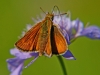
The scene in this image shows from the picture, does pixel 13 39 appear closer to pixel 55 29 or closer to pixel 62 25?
pixel 62 25

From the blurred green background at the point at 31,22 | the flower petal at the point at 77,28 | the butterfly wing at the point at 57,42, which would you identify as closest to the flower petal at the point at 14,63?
the butterfly wing at the point at 57,42

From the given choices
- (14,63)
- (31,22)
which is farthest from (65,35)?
(31,22)

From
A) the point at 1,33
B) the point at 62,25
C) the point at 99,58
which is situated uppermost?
the point at 62,25

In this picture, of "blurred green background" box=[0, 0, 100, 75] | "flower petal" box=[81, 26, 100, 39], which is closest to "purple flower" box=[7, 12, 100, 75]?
"flower petal" box=[81, 26, 100, 39]

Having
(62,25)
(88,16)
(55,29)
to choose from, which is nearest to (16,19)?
(88,16)

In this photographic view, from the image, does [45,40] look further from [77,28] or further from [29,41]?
[77,28]

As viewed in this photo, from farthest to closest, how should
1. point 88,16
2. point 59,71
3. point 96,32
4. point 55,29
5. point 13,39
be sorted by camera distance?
point 88,16 → point 13,39 → point 59,71 → point 96,32 → point 55,29
